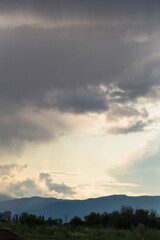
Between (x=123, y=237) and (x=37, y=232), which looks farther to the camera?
(x=37, y=232)

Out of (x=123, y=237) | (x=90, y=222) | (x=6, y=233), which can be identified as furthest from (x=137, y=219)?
(x=6, y=233)

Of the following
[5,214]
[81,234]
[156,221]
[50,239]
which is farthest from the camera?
[5,214]

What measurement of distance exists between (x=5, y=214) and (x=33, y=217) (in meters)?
80.6

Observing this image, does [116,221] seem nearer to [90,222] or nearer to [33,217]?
[90,222]

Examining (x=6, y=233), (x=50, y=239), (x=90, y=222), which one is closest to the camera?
(x=6, y=233)

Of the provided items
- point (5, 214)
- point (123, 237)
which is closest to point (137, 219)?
point (123, 237)

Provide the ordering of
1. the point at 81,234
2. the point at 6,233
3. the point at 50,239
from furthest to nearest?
1. the point at 81,234
2. the point at 50,239
3. the point at 6,233

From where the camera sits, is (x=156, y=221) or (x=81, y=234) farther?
(x=156, y=221)

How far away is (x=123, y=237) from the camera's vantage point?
39.0m

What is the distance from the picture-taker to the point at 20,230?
42.5m

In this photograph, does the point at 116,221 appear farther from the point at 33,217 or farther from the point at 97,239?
the point at 97,239

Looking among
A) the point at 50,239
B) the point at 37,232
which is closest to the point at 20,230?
the point at 37,232

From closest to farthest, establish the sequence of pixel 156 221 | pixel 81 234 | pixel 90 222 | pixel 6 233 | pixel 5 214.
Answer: pixel 6 233, pixel 81 234, pixel 156 221, pixel 90 222, pixel 5 214

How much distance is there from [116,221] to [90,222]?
10.7 meters
